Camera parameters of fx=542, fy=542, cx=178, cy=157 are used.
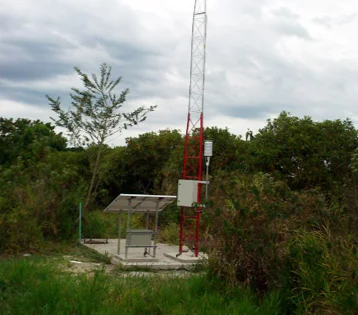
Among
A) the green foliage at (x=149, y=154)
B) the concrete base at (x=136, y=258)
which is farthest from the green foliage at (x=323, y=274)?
the green foliage at (x=149, y=154)

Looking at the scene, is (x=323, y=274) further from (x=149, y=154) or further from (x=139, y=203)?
(x=149, y=154)

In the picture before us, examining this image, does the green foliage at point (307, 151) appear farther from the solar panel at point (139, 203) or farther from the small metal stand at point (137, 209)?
the small metal stand at point (137, 209)

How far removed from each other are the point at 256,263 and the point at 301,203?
108cm

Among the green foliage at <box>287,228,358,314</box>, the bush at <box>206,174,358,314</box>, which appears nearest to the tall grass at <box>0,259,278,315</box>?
the bush at <box>206,174,358,314</box>

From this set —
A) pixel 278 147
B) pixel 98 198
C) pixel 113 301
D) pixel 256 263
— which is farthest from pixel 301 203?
pixel 98 198

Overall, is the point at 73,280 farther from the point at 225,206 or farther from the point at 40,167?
the point at 40,167

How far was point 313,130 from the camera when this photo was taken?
1420cm

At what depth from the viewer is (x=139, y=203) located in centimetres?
1119

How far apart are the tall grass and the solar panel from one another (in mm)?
3194

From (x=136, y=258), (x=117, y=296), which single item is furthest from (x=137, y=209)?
(x=117, y=296)

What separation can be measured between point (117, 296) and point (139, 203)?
4.41 metres

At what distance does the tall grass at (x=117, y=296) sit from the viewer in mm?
6398

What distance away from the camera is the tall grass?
6.40 m

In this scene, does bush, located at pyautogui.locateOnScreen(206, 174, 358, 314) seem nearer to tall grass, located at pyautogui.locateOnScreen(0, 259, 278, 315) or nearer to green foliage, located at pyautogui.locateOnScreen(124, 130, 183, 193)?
tall grass, located at pyautogui.locateOnScreen(0, 259, 278, 315)
